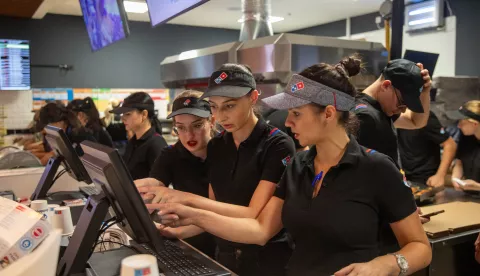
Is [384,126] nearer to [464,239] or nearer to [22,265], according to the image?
[464,239]

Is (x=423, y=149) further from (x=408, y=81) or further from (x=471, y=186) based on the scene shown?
(x=408, y=81)

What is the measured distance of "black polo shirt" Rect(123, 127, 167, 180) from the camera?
3164mm

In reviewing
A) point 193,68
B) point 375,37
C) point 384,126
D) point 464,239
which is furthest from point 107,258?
point 375,37

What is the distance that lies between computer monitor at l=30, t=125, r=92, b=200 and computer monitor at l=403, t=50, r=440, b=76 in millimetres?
1982

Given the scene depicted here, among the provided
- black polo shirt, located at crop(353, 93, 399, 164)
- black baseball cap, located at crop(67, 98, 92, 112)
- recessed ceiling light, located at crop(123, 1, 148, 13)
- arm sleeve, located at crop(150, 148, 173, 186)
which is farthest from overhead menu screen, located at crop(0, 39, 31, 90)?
black polo shirt, located at crop(353, 93, 399, 164)

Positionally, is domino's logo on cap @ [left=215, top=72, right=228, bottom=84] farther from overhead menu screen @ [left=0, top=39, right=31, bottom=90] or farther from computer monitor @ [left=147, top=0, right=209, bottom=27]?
overhead menu screen @ [left=0, top=39, right=31, bottom=90]

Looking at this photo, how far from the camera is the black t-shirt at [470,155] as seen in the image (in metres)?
3.86

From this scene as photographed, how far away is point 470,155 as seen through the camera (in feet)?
13.0

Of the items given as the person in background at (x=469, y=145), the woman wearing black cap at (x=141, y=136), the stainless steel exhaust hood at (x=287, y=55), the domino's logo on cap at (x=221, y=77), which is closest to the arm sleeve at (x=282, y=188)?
the domino's logo on cap at (x=221, y=77)

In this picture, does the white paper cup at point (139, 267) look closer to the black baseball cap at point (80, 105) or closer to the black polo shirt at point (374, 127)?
the black polo shirt at point (374, 127)

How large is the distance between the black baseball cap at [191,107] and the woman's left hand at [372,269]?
1.14 m

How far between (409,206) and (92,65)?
7156mm

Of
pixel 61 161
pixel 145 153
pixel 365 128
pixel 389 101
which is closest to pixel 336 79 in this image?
pixel 365 128

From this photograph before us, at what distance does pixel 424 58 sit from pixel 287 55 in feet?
3.00
